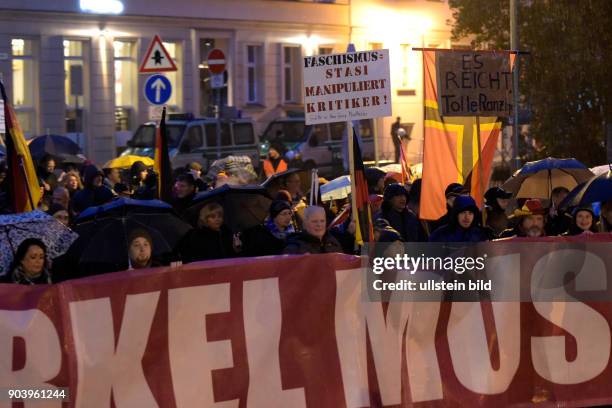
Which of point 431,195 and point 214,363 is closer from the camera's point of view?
point 214,363

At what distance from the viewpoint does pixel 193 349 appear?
30.5 ft

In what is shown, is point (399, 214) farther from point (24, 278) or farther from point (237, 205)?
point (24, 278)

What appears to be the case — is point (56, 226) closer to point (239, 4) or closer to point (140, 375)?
point (140, 375)

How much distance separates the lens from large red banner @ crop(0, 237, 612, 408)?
352 inches

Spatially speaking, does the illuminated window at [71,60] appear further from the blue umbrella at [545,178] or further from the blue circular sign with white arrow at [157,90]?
the blue umbrella at [545,178]

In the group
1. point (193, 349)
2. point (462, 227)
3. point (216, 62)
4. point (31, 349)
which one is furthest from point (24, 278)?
point (216, 62)

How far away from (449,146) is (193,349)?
20.1ft

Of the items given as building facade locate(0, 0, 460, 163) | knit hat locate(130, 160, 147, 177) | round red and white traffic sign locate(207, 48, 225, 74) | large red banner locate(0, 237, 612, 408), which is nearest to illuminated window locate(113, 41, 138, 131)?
building facade locate(0, 0, 460, 163)

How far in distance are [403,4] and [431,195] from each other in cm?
3476

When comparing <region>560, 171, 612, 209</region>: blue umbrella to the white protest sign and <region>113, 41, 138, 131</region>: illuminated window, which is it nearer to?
the white protest sign

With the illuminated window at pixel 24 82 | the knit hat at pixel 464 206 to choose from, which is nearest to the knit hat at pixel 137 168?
the knit hat at pixel 464 206

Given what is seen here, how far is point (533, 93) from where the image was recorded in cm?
2744

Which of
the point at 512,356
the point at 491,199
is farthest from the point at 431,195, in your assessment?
the point at 512,356

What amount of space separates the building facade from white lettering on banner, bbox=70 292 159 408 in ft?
90.8
